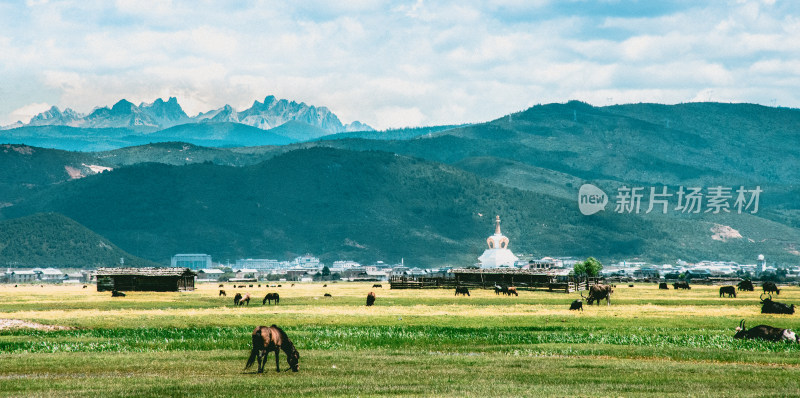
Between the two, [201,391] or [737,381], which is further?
[737,381]

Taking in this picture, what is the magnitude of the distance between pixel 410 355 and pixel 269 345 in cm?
714

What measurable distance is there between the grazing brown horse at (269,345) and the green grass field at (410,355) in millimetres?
395

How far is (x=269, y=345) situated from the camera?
979 inches

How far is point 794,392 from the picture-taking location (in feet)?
72.7

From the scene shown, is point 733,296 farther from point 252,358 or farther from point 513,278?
point 252,358

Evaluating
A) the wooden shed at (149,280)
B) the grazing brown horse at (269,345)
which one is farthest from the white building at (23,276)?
the grazing brown horse at (269,345)

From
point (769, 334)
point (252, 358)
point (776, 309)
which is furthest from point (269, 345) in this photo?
point (776, 309)

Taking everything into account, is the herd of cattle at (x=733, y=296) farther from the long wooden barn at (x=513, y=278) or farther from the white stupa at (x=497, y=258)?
the white stupa at (x=497, y=258)

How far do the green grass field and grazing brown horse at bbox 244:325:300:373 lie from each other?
0.39 meters

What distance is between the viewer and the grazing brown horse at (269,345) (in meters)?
24.6

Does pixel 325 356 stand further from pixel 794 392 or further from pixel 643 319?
pixel 643 319

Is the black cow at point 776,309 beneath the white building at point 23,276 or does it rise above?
beneath

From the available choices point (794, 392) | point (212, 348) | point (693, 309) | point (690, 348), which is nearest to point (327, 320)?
point (212, 348)

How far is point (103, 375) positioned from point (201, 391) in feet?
15.0
